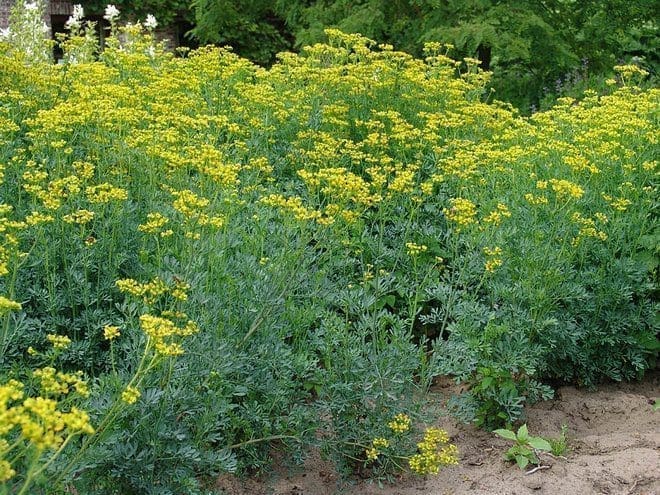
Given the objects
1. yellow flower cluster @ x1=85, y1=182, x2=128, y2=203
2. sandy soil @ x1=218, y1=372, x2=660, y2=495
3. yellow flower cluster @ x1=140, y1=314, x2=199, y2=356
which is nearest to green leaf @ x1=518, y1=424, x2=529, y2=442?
sandy soil @ x1=218, y1=372, x2=660, y2=495

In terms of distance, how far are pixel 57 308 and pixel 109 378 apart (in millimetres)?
914

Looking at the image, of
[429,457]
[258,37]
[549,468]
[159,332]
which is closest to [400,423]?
[429,457]

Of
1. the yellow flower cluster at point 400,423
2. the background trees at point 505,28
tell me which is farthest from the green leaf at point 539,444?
the background trees at point 505,28

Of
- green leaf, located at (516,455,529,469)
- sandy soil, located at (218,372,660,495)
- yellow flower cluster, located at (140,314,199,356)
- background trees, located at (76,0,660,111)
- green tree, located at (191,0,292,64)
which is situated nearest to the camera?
yellow flower cluster, located at (140,314,199,356)

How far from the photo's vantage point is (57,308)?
12.5 feet

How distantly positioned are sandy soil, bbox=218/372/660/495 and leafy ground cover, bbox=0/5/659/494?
14cm

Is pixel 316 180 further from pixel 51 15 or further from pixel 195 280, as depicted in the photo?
pixel 51 15

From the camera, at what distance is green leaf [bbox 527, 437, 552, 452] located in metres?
4.12

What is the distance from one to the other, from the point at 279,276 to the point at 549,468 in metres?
1.59

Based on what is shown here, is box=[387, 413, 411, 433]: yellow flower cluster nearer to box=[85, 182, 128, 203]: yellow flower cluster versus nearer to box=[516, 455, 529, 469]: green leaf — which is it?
box=[516, 455, 529, 469]: green leaf

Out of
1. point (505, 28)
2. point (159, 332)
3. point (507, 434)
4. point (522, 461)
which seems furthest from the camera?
point (505, 28)

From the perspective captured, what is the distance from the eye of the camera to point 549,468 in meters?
4.10

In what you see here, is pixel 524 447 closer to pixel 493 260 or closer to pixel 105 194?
pixel 493 260

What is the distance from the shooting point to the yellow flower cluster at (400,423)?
3.58m
